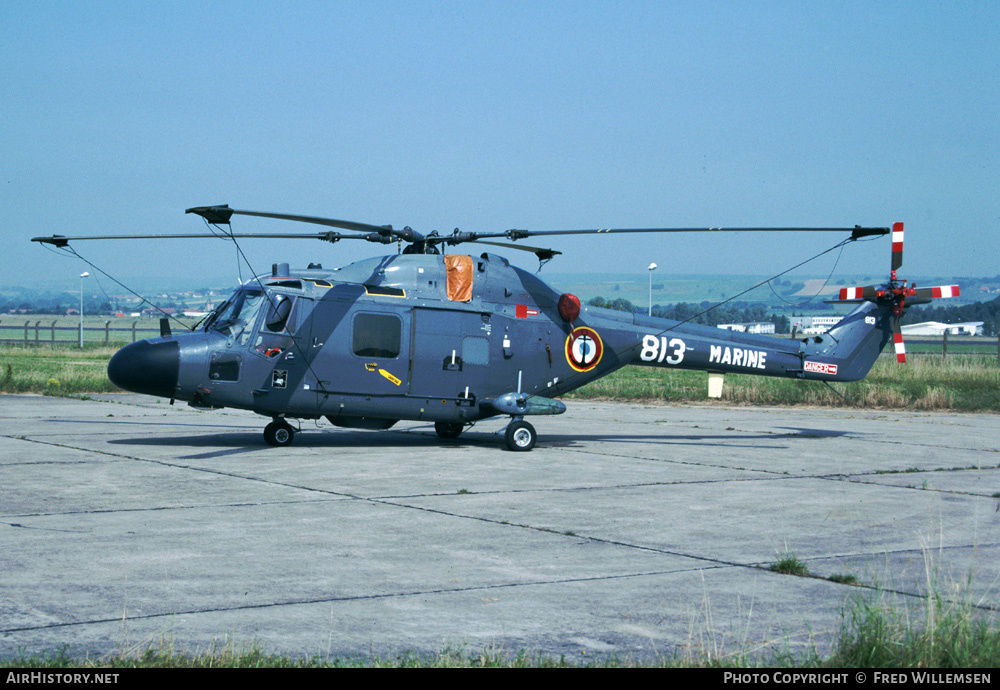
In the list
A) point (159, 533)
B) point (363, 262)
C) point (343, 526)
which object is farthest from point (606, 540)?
point (363, 262)

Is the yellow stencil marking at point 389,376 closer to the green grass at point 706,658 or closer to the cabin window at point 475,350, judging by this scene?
the cabin window at point 475,350

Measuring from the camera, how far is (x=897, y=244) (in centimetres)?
1742

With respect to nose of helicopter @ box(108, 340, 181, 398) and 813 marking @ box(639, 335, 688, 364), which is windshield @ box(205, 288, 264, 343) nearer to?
nose of helicopter @ box(108, 340, 181, 398)

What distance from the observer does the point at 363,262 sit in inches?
649

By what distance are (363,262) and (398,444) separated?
3.26 meters

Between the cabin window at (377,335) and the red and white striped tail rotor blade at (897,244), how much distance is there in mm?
8974

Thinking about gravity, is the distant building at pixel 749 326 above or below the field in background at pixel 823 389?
above

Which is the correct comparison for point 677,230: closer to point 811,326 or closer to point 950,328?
point 811,326

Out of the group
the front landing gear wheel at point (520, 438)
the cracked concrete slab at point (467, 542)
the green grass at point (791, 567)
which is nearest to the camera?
the cracked concrete slab at point (467, 542)

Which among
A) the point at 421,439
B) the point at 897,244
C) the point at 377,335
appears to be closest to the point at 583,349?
the point at 421,439

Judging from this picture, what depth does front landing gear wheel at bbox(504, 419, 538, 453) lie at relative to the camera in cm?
1597

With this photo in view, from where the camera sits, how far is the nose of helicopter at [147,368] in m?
14.4

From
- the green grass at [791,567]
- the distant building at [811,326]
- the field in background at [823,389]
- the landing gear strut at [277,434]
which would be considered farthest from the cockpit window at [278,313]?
the field in background at [823,389]

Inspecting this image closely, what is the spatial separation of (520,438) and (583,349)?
7.89 feet
